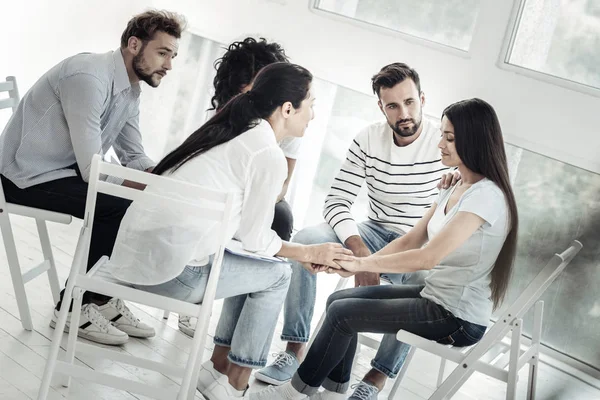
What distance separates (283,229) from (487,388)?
108 cm

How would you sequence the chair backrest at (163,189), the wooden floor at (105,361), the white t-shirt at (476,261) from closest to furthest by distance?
the chair backrest at (163,189)
the white t-shirt at (476,261)
the wooden floor at (105,361)

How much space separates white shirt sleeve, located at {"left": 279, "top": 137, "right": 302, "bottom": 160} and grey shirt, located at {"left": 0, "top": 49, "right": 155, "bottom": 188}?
2.46 feet

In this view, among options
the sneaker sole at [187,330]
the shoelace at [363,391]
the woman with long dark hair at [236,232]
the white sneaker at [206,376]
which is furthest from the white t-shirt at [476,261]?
the sneaker sole at [187,330]

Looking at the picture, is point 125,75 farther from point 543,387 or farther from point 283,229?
point 543,387

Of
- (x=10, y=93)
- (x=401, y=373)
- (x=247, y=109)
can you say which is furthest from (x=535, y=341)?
(x=10, y=93)

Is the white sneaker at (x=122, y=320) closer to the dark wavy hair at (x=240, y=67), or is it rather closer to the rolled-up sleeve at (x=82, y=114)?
the rolled-up sleeve at (x=82, y=114)

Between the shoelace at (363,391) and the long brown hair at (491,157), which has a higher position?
the long brown hair at (491,157)

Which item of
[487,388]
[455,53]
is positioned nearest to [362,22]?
[455,53]

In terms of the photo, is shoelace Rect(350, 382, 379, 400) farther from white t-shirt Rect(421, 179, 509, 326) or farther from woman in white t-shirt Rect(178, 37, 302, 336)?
woman in white t-shirt Rect(178, 37, 302, 336)

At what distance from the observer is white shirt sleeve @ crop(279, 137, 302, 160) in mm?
3443

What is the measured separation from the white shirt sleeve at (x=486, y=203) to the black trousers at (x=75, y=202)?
1.27m

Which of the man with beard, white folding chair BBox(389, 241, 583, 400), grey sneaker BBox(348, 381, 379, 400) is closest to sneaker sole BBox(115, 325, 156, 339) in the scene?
the man with beard

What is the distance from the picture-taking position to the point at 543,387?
355cm

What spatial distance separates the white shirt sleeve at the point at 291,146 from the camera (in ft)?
11.3
